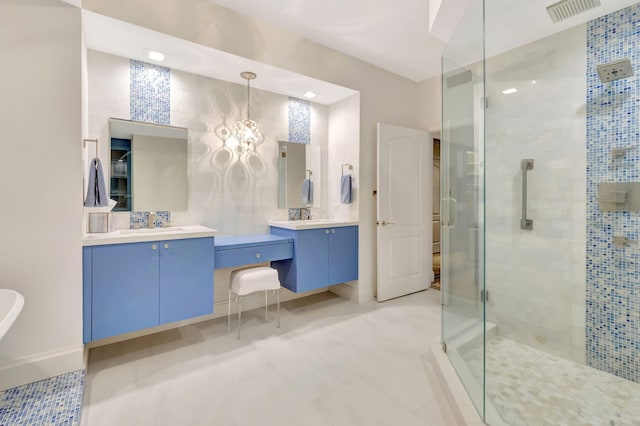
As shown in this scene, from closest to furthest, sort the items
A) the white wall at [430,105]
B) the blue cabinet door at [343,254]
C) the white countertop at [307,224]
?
the white countertop at [307,224] < the blue cabinet door at [343,254] < the white wall at [430,105]

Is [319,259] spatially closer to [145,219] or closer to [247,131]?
[247,131]

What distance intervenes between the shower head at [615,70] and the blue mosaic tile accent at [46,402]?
12.5 ft

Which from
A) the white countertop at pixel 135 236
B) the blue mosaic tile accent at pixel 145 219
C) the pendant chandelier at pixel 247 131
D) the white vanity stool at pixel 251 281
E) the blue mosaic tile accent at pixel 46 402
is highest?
the pendant chandelier at pixel 247 131

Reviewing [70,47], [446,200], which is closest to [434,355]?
[446,200]

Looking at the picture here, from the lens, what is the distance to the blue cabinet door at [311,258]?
10.0ft

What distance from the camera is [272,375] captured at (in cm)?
204

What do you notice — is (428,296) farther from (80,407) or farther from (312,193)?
(80,407)

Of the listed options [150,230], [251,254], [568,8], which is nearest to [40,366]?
[150,230]

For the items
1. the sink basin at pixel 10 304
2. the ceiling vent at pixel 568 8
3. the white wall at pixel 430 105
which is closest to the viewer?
the sink basin at pixel 10 304

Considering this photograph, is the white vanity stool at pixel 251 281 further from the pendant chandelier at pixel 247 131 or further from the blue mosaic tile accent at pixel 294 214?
the pendant chandelier at pixel 247 131

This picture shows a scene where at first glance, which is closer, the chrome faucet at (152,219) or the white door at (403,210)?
the chrome faucet at (152,219)

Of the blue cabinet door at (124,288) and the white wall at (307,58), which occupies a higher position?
the white wall at (307,58)

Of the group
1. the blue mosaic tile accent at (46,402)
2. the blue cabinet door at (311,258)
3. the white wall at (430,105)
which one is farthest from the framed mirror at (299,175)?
the blue mosaic tile accent at (46,402)

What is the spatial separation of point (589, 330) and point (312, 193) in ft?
9.07
